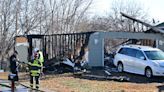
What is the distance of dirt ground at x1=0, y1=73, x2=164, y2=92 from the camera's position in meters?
18.8

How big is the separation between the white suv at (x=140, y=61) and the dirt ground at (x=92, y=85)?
1.65 feet

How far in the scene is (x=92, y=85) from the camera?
20422 mm

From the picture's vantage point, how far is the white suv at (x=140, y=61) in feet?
78.8

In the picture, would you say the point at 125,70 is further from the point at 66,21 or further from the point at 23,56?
the point at 66,21

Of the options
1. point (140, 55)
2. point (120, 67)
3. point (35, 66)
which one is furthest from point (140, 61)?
point (35, 66)

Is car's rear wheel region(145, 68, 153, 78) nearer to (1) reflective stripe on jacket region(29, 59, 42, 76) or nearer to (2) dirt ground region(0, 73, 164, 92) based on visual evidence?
(2) dirt ground region(0, 73, 164, 92)

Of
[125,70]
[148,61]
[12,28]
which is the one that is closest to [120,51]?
[125,70]

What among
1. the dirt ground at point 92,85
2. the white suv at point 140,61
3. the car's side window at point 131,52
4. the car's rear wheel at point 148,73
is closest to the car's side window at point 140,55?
the white suv at point 140,61

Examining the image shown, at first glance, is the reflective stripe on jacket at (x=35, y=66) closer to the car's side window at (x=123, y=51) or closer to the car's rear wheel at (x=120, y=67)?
the car's rear wheel at (x=120, y=67)

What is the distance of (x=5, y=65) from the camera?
106 ft

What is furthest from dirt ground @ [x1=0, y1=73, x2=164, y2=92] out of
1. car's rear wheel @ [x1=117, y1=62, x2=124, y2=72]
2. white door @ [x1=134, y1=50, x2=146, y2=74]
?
car's rear wheel @ [x1=117, y1=62, x2=124, y2=72]

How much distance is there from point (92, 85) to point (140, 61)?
549cm

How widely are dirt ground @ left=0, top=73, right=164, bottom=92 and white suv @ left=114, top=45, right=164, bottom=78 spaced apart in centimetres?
50

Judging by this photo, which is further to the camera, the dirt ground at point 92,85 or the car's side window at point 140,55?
the car's side window at point 140,55
